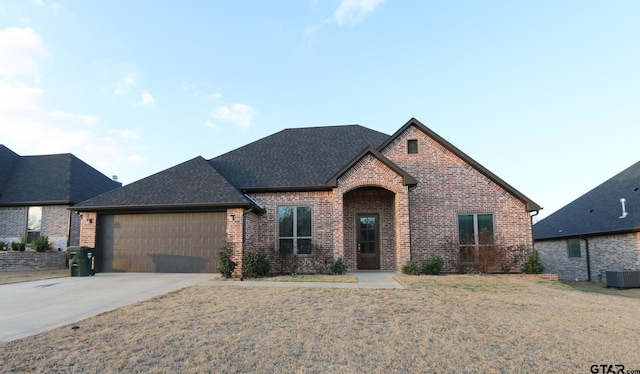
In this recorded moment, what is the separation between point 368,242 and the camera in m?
15.1

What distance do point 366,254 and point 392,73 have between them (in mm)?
8506

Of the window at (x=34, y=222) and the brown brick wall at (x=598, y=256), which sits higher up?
the window at (x=34, y=222)

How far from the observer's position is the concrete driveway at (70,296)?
6.41 meters

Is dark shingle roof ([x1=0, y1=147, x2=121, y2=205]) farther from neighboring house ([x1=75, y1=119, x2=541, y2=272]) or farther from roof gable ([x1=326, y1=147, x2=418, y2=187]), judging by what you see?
roof gable ([x1=326, y1=147, x2=418, y2=187])

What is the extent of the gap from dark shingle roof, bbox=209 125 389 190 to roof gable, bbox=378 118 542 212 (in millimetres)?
1895

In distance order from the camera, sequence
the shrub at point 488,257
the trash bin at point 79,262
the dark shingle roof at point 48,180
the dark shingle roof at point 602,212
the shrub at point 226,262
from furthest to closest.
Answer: the dark shingle roof at point 48,180 → the dark shingle roof at point 602,212 → the shrub at point 488,257 → the trash bin at point 79,262 → the shrub at point 226,262

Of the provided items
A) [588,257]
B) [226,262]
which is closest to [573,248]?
[588,257]

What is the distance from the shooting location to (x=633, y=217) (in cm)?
1577

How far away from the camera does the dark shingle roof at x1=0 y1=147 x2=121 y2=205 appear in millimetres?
19609

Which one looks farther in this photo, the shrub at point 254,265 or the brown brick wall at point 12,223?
the brown brick wall at point 12,223

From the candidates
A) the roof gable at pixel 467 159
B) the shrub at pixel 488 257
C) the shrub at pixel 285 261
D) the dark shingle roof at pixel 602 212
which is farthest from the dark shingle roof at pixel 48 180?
the dark shingle roof at pixel 602 212

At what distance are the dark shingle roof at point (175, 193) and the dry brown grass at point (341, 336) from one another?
507 cm

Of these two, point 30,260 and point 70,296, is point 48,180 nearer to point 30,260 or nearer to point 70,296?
point 30,260

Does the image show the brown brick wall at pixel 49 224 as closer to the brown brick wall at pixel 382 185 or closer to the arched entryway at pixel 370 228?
the arched entryway at pixel 370 228
